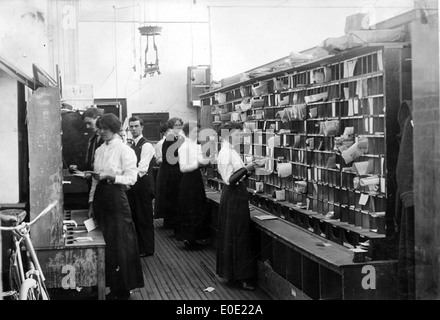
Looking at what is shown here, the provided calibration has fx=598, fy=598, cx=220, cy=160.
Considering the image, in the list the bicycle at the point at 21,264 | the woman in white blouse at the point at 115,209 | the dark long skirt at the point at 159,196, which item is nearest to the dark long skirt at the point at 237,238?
the woman in white blouse at the point at 115,209

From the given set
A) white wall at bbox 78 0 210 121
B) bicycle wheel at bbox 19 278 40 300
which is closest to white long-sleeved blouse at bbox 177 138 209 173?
bicycle wheel at bbox 19 278 40 300

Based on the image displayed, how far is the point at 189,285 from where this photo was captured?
18.5 feet

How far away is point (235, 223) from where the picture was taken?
17.8 feet

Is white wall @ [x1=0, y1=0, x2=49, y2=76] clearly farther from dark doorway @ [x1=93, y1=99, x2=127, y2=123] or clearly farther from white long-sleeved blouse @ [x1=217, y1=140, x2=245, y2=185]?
dark doorway @ [x1=93, y1=99, x2=127, y2=123]

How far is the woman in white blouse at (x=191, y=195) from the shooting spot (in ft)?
22.6

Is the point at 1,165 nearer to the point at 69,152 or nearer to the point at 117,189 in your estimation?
the point at 117,189

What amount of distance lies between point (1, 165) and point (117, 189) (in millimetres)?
915

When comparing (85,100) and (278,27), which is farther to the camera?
(278,27)

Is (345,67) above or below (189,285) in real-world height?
above

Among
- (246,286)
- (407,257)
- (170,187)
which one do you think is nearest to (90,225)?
(246,286)

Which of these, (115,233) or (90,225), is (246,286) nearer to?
(115,233)

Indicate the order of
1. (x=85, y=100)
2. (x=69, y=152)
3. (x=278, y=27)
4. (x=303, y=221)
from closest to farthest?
(x=303, y=221)
(x=69, y=152)
(x=85, y=100)
(x=278, y=27)

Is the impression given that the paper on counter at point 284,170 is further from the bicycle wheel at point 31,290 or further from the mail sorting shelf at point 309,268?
the bicycle wheel at point 31,290
